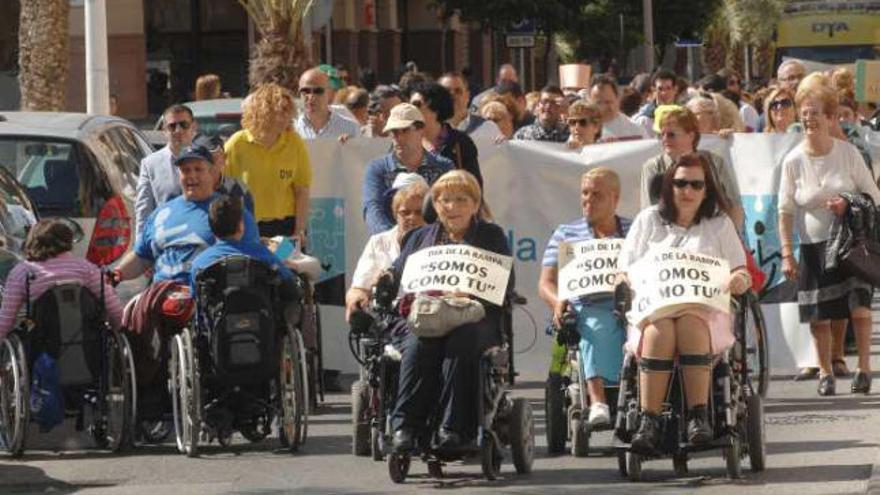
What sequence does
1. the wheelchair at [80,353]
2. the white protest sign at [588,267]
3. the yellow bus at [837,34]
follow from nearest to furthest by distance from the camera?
the white protest sign at [588,267] < the wheelchair at [80,353] < the yellow bus at [837,34]

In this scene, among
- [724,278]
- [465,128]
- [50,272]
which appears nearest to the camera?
[724,278]

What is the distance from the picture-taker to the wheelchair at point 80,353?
40.9ft

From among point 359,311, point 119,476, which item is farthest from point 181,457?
point 359,311

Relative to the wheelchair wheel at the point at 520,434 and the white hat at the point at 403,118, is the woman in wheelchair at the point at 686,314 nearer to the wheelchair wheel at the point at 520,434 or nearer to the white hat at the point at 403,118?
the wheelchair wheel at the point at 520,434

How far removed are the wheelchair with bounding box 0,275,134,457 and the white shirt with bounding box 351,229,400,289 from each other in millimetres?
1214

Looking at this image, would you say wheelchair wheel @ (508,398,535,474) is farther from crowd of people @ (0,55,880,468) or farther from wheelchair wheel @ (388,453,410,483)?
wheelchair wheel @ (388,453,410,483)

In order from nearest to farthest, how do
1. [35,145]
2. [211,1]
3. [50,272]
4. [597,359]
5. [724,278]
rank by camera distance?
[724,278], [597,359], [50,272], [35,145], [211,1]

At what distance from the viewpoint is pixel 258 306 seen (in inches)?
479

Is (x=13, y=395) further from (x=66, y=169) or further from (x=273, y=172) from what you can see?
(x=66, y=169)

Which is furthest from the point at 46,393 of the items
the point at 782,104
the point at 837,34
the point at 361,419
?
the point at 837,34

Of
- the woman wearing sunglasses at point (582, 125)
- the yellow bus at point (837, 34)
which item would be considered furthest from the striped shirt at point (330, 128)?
the yellow bus at point (837, 34)

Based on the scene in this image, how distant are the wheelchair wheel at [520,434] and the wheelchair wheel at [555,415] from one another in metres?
0.63

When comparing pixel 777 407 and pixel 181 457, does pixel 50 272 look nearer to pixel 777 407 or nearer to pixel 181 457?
pixel 181 457

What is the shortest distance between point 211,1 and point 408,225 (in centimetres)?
3707
